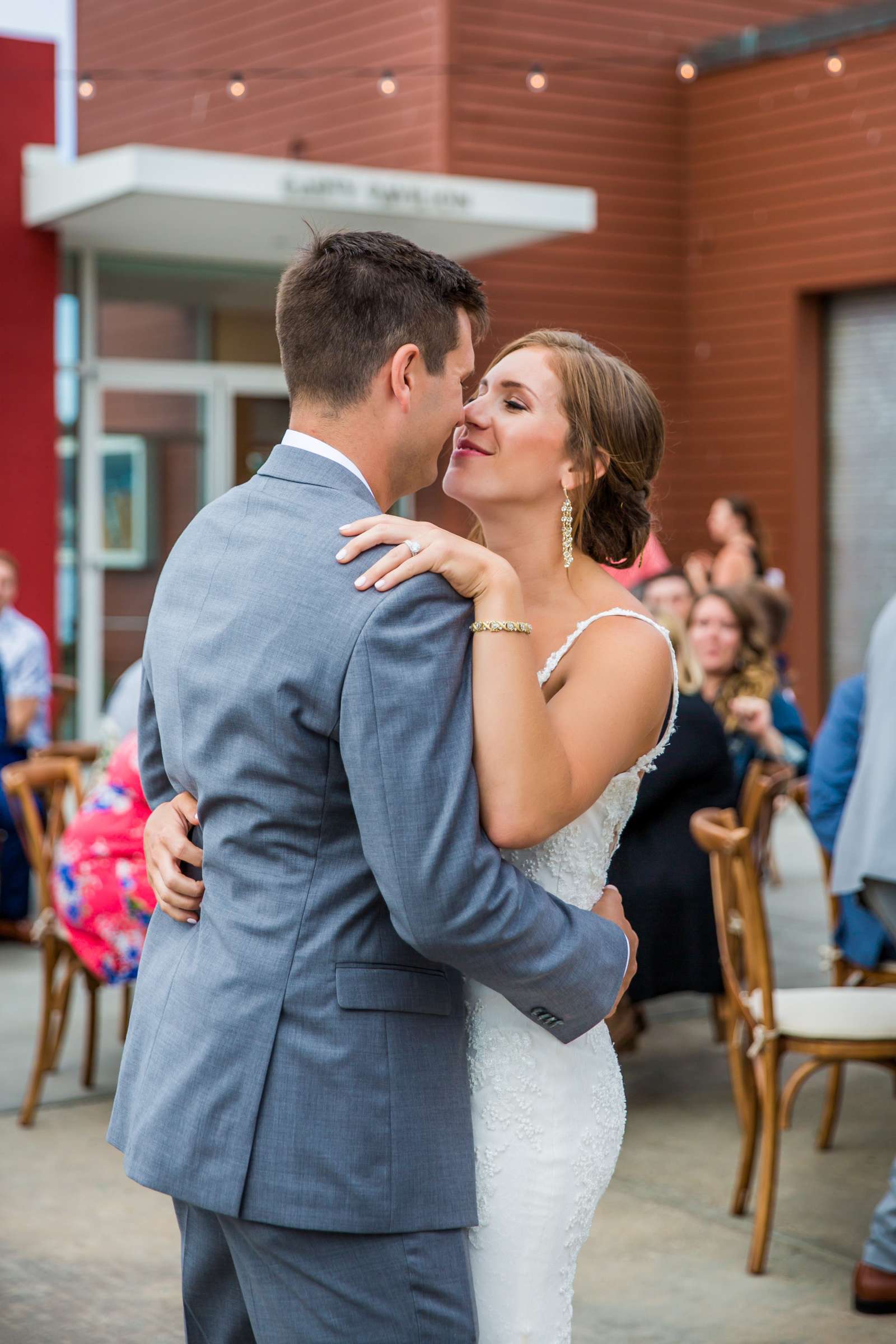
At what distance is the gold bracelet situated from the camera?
1.75 meters

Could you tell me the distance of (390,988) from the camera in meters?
1.78

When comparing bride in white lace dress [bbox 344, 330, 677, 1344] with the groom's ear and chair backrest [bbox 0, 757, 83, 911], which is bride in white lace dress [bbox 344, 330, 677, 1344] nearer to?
the groom's ear

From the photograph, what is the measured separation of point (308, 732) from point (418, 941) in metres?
0.25

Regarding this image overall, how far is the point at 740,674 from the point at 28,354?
6.15 metres

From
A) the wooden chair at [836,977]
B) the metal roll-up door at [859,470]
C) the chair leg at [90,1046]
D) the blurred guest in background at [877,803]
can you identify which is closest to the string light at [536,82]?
the metal roll-up door at [859,470]

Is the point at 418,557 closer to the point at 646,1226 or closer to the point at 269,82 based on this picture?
the point at 646,1226

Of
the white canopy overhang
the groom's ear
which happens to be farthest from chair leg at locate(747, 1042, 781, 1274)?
the white canopy overhang

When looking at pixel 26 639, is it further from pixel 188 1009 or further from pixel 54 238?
pixel 188 1009

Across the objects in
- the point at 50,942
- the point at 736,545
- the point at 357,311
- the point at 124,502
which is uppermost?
the point at 124,502

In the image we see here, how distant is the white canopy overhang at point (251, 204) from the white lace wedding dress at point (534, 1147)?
7.78 m

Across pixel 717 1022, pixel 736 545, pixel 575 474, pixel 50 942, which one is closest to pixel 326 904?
pixel 575 474

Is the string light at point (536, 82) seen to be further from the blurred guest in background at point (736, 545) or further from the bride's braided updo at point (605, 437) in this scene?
the bride's braided updo at point (605, 437)

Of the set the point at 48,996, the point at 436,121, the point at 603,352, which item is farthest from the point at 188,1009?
the point at 436,121

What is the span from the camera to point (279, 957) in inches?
68.6
